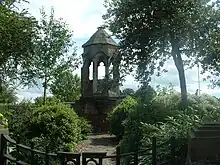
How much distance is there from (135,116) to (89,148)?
3.04 metres

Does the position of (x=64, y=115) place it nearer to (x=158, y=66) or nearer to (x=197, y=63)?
(x=158, y=66)

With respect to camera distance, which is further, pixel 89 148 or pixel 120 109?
pixel 120 109

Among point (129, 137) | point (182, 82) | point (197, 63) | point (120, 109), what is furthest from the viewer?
point (120, 109)

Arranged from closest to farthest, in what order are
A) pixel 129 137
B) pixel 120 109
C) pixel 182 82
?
pixel 129 137 → pixel 182 82 → pixel 120 109

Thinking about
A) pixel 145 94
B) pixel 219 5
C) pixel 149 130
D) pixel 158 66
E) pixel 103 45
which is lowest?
pixel 149 130

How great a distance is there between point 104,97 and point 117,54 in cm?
1176

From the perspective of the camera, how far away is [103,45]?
2630cm

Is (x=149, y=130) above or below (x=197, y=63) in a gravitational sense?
below

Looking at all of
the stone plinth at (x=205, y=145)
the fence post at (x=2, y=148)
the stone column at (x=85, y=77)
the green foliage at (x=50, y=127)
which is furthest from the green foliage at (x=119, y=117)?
the stone plinth at (x=205, y=145)

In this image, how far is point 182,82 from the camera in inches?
583

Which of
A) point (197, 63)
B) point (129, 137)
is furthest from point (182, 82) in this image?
point (129, 137)

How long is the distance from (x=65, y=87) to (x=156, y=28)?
22.6 m

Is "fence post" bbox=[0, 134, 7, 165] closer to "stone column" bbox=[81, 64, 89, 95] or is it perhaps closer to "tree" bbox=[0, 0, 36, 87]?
"tree" bbox=[0, 0, 36, 87]

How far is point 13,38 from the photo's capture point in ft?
47.0
